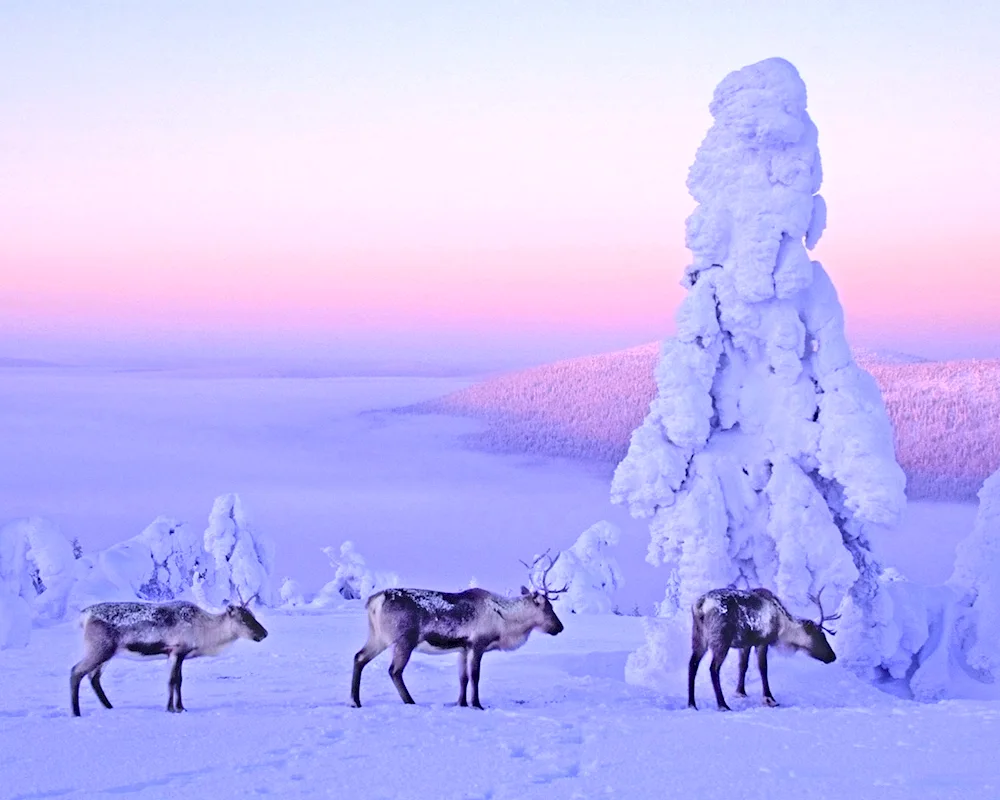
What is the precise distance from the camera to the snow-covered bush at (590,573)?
114 ft

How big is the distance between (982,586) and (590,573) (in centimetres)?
1636

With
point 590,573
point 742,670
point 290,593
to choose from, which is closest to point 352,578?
point 290,593

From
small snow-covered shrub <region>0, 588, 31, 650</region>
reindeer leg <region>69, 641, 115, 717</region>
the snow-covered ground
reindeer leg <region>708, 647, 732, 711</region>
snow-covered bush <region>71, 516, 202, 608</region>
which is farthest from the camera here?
snow-covered bush <region>71, 516, 202, 608</region>

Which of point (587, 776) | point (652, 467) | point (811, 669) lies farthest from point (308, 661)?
point (587, 776)

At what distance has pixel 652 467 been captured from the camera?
18047 mm

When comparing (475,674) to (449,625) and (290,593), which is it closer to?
(449,625)

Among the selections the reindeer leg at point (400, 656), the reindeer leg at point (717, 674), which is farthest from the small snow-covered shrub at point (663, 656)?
the reindeer leg at point (400, 656)

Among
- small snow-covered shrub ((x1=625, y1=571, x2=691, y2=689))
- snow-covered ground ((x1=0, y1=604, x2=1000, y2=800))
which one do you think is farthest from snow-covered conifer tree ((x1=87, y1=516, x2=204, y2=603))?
small snow-covered shrub ((x1=625, y1=571, x2=691, y2=689))

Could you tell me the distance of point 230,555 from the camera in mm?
35219

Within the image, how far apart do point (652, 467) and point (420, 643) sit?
679 cm

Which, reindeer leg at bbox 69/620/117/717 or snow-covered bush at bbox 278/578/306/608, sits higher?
reindeer leg at bbox 69/620/117/717

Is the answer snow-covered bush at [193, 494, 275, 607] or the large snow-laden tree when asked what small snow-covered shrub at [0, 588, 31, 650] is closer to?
the large snow-laden tree

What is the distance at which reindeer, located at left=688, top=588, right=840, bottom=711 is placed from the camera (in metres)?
13.4

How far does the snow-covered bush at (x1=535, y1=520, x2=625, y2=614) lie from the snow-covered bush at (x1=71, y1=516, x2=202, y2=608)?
12411mm
